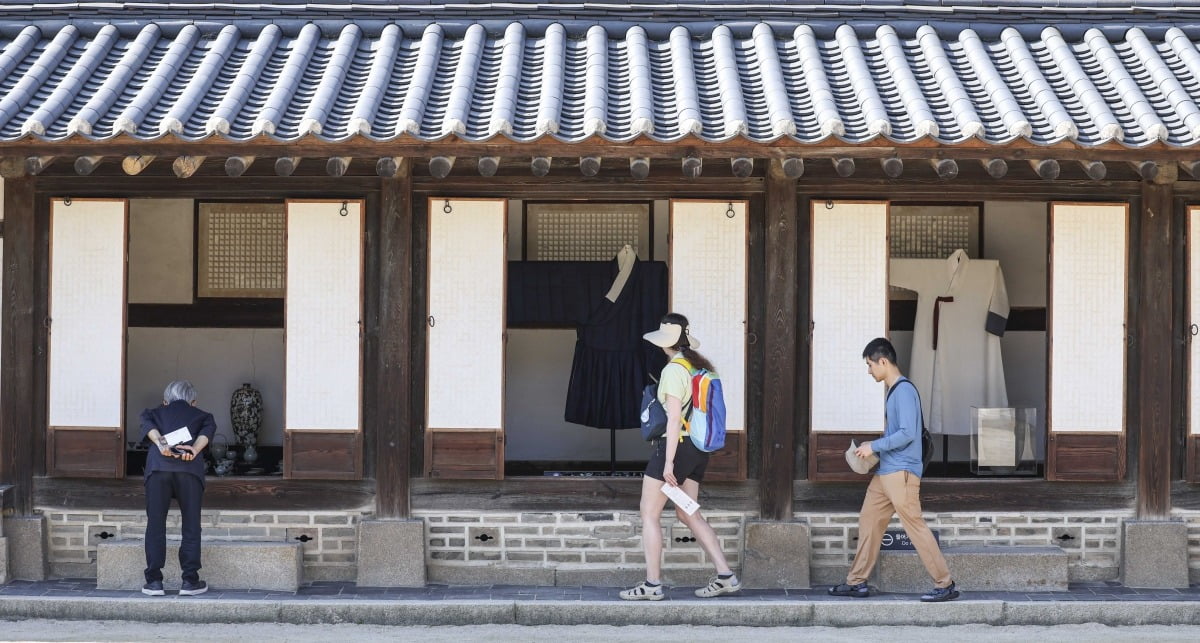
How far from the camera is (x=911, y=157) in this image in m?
7.81

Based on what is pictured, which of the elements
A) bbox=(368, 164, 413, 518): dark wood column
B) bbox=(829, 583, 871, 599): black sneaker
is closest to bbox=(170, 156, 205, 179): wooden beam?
bbox=(368, 164, 413, 518): dark wood column

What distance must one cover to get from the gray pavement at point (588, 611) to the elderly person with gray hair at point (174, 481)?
7.9 inches

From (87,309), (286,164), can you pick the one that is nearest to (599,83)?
(286,164)

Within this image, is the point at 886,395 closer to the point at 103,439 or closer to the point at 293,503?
the point at 293,503

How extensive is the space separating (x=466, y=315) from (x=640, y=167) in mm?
1633

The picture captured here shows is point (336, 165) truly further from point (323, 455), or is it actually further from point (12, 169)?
point (12, 169)

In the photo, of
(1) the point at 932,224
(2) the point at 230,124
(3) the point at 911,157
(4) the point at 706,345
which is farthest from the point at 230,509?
(1) the point at 932,224

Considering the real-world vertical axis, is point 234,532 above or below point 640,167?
below

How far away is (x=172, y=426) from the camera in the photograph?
8352 millimetres

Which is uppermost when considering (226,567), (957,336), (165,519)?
→ (957,336)

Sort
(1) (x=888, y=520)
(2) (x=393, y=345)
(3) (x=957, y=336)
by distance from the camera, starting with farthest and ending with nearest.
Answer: (3) (x=957, y=336)
(2) (x=393, y=345)
(1) (x=888, y=520)

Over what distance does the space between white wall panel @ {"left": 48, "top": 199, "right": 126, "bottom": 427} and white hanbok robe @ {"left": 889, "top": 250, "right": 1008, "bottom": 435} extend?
6446 millimetres

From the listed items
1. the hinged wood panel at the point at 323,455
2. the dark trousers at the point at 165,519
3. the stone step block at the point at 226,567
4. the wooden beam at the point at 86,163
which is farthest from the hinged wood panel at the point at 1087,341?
the wooden beam at the point at 86,163

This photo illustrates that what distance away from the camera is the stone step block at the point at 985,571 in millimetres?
8711
